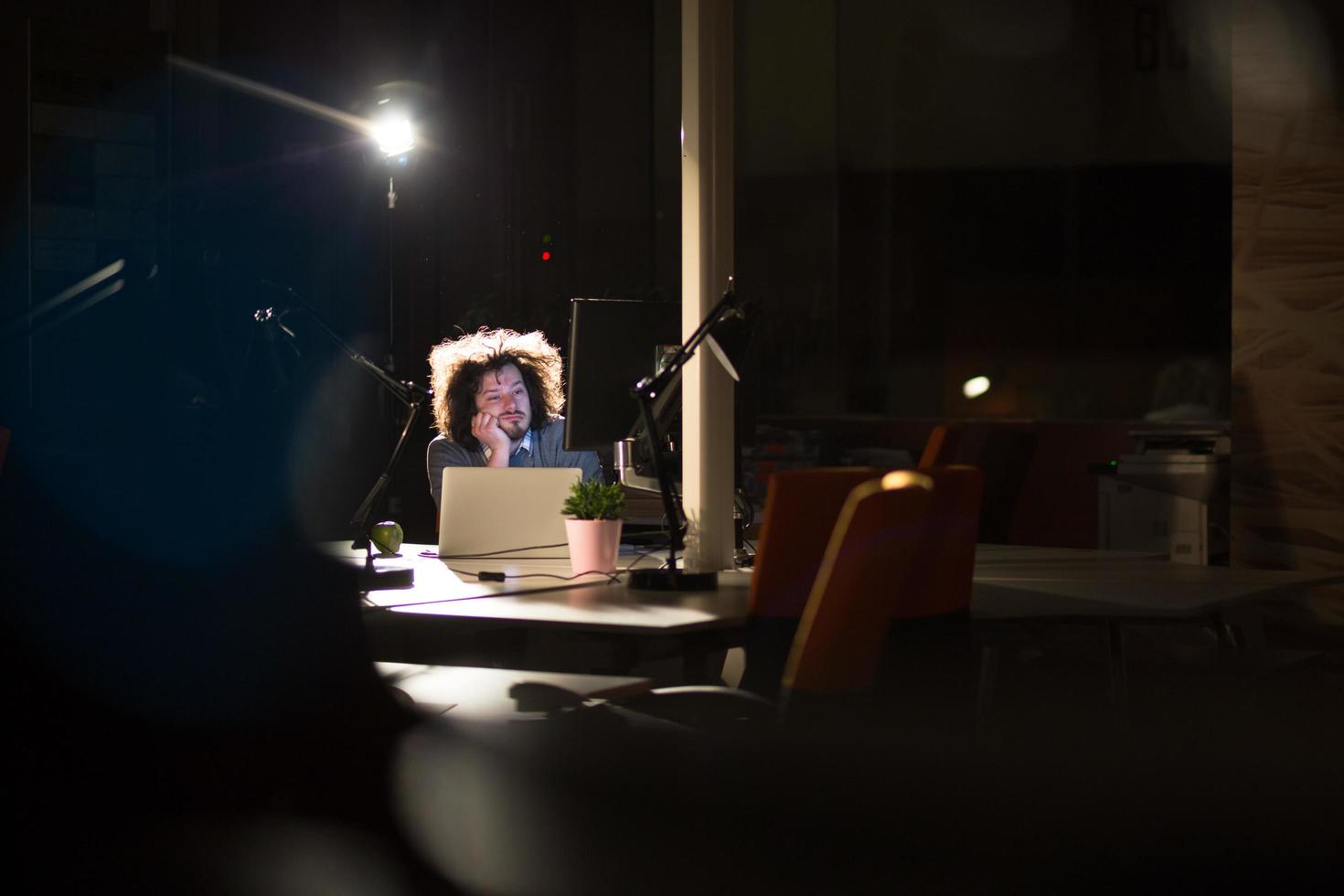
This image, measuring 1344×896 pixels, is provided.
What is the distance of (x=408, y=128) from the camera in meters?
4.34

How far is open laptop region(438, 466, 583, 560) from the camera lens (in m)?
3.20

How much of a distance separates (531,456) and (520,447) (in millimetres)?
55

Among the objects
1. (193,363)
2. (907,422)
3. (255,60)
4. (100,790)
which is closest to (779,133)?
(907,422)

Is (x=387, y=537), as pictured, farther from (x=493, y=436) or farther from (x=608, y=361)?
(x=493, y=436)

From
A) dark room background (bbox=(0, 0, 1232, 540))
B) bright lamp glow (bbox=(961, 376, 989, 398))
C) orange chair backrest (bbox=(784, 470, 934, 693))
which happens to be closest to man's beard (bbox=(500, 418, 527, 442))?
orange chair backrest (bbox=(784, 470, 934, 693))

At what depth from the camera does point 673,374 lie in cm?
280

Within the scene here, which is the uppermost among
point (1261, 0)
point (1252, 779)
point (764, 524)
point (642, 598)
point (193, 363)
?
point (1261, 0)

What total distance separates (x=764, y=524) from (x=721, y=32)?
54.2 inches

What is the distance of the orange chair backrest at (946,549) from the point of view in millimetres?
2043

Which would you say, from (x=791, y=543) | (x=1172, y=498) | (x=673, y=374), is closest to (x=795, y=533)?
(x=791, y=543)

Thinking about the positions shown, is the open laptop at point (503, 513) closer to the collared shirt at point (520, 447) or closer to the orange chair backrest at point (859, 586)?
A: the collared shirt at point (520, 447)

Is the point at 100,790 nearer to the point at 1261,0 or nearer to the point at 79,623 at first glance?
the point at 79,623

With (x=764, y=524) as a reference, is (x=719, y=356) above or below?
above

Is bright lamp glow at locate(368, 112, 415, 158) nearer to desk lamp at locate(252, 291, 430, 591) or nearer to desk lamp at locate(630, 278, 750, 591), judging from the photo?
desk lamp at locate(252, 291, 430, 591)
